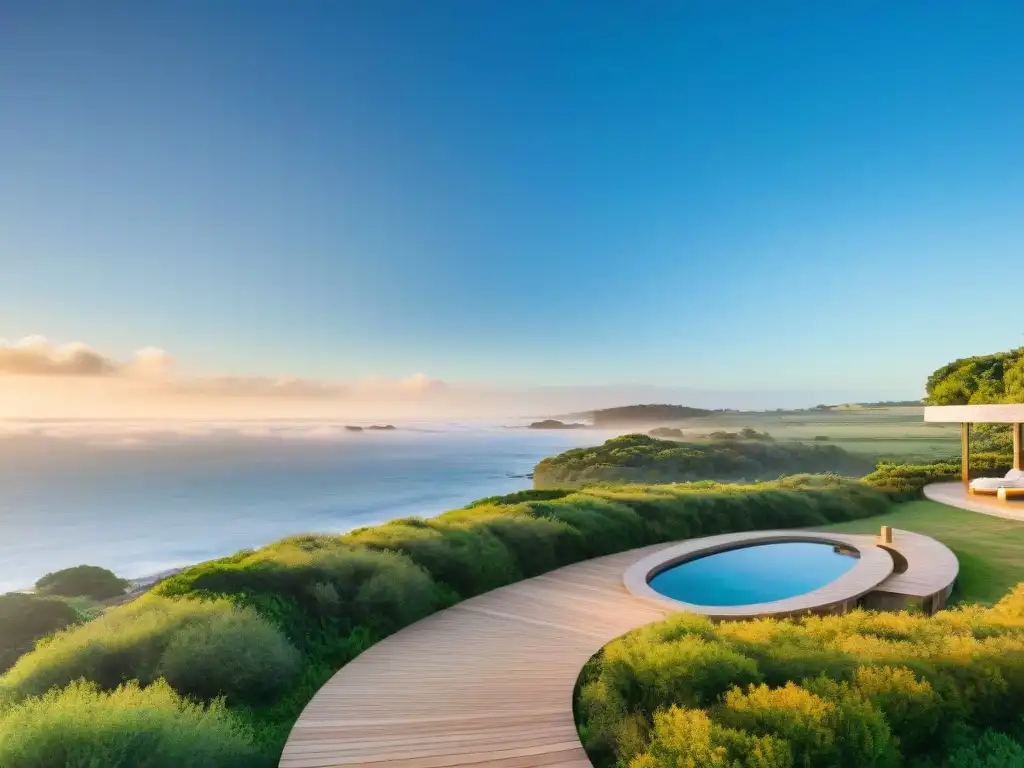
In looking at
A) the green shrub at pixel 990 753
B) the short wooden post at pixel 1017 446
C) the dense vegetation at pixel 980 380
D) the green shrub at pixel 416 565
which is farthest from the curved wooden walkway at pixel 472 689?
the dense vegetation at pixel 980 380

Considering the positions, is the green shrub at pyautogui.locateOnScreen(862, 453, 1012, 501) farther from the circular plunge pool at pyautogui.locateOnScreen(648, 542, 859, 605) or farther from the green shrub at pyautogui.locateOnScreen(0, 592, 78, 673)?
the green shrub at pyautogui.locateOnScreen(0, 592, 78, 673)

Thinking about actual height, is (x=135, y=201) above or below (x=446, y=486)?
above

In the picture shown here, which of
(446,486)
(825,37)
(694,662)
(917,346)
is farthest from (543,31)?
(446,486)

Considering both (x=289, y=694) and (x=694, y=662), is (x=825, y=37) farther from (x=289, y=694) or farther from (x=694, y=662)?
(x=289, y=694)

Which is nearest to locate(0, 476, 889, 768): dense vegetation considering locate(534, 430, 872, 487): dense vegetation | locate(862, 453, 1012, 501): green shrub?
locate(862, 453, 1012, 501): green shrub

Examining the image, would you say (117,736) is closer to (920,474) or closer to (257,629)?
(257,629)

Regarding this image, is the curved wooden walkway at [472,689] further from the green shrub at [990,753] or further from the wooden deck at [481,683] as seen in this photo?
the green shrub at [990,753]
